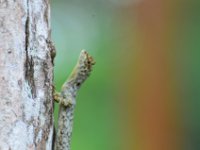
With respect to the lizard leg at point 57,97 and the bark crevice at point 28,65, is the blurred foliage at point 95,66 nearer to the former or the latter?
the lizard leg at point 57,97

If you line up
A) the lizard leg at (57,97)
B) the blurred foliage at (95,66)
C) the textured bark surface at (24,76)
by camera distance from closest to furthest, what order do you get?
1. the textured bark surface at (24,76)
2. the lizard leg at (57,97)
3. the blurred foliage at (95,66)

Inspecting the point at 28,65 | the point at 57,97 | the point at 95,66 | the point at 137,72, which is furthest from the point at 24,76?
the point at 137,72

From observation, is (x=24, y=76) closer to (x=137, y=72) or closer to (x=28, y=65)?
(x=28, y=65)

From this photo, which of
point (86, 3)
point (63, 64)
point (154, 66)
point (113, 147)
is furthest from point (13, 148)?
point (86, 3)

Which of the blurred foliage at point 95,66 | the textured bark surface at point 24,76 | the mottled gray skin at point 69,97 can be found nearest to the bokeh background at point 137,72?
A: the blurred foliage at point 95,66

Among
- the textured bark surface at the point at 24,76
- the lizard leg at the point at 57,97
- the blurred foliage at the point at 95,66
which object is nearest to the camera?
the textured bark surface at the point at 24,76

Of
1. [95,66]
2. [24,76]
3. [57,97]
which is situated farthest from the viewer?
[95,66]

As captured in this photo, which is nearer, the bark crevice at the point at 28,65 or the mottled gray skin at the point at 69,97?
the bark crevice at the point at 28,65

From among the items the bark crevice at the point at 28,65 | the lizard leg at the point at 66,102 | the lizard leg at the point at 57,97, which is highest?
the bark crevice at the point at 28,65
